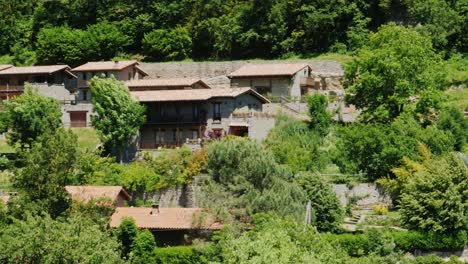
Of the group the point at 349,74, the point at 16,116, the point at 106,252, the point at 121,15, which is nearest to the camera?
the point at 106,252

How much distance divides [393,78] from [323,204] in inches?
622

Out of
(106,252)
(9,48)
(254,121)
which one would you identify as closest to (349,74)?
(254,121)

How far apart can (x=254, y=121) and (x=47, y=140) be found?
765 inches

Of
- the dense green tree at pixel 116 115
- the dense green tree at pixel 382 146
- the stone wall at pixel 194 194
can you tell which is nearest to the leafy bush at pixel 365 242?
the stone wall at pixel 194 194

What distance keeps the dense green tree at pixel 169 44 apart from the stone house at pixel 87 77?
26.4ft

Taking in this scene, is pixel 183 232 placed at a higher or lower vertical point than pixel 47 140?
lower

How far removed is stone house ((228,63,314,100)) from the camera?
69.4 metres

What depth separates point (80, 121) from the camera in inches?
2724

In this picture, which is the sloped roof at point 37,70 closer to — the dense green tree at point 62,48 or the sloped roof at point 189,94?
the dense green tree at point 62,48

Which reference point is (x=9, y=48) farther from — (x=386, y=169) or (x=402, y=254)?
(x=402, y=254)

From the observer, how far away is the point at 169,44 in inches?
3312

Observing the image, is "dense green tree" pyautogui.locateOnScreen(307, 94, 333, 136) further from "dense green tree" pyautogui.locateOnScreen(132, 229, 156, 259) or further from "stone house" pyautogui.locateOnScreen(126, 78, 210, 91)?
"dense green tree" pyautogui.locateOnScreen(132, 229, 156, 259)

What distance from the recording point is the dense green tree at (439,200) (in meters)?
45.8

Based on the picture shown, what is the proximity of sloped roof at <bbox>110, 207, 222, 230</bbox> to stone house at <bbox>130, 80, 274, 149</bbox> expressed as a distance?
45.1 feet
